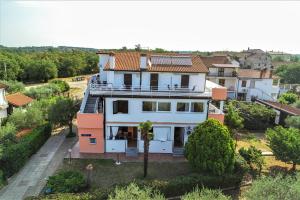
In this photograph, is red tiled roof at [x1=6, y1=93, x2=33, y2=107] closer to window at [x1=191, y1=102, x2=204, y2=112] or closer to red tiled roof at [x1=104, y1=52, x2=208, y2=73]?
red tiled roof at [x1=104, y1=52, x2=208, y2=73]

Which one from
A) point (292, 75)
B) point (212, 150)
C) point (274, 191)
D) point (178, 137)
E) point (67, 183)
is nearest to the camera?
point (274, 191)

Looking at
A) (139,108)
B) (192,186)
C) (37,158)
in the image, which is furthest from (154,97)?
(37,158)

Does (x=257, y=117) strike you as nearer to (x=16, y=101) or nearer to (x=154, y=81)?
(x=154, y=81)

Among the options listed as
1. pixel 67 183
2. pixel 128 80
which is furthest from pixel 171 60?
pixel 67 183

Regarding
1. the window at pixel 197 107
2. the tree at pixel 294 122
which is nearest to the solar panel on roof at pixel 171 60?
the window at pixel 197 107

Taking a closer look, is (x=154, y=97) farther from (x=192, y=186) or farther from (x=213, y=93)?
(x=192, y=186)

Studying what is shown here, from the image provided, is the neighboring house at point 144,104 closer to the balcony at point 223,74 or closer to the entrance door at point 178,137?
the entrance door at point 178,137
